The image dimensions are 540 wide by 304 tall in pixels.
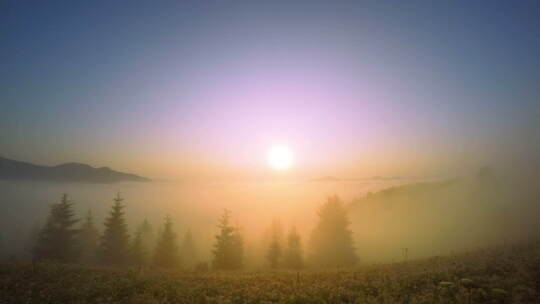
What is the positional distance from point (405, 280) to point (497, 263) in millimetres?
5241

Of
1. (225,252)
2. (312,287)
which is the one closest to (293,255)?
(225,252)

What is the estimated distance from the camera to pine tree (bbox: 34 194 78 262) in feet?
106

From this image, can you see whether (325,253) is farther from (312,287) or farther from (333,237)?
(312,287)

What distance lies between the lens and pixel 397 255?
185 feet

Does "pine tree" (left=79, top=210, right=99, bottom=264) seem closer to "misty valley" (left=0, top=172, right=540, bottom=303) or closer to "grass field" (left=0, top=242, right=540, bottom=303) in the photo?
"misty valley" (left=0, top=172, right=540, bottom=303)

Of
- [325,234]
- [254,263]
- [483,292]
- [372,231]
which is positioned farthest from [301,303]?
[372,231]

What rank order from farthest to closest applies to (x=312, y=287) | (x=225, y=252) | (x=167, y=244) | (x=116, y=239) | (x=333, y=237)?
1. (x=333, y=237)
2. (x=167, y=244)
3. (x=116, y=239)
4. (x=225, y=252)
5. (x=312, y=287)

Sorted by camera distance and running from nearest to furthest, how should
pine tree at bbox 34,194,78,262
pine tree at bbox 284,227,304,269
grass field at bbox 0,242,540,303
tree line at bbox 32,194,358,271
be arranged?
grass field at bbox 0,242,540,303 → pine tree at bbox 34,194,78,262 → tree line at bbox 32,194,358,271 → pine tree at bbox 284,227,304,269

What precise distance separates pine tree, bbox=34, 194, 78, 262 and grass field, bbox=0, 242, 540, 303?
21009mm

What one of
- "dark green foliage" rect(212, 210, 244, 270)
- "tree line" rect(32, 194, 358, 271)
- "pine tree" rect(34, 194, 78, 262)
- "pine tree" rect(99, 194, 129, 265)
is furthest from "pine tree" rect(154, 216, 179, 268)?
"pine tree" rect(34, 194, 78, 262)

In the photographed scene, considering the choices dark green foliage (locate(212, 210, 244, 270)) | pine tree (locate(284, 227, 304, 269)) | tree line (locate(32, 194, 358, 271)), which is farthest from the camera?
pine tree (locate(284, 227, 304, 269))

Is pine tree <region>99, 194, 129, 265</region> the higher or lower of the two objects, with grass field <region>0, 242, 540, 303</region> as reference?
lower

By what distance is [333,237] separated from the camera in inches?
1566

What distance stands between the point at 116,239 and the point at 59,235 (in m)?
5.99
